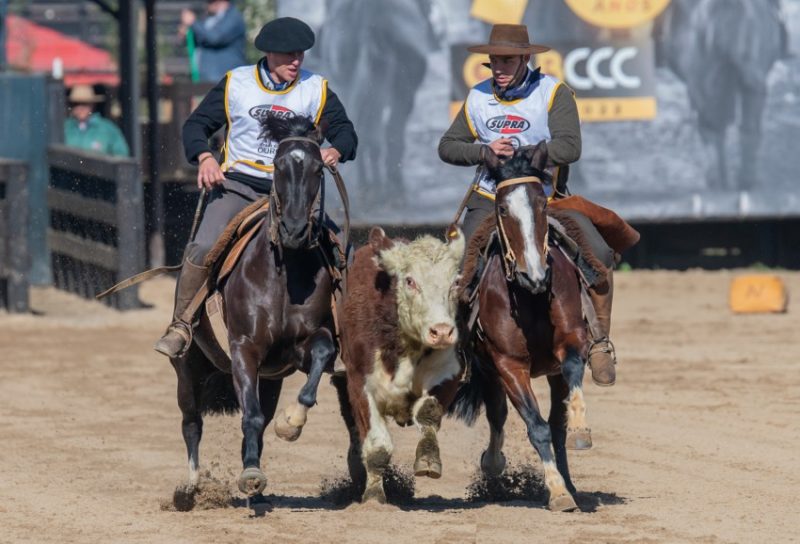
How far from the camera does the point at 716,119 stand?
17.6 m

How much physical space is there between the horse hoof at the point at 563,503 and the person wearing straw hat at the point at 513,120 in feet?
2.96

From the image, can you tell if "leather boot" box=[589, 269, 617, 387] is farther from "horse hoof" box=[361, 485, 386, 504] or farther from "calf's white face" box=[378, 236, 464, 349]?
"horse hoof" box=[361, 485, 386, 504]

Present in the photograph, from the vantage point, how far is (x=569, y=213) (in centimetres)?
853

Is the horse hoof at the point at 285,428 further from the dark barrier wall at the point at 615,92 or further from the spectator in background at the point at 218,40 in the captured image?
the spectator in background at the point at 218,40

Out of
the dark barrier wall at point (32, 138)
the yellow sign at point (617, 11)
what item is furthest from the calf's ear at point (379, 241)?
the dark barrier wall at point (32, 138)

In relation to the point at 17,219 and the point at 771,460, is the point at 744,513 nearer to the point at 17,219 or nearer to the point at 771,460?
the point at 771,460

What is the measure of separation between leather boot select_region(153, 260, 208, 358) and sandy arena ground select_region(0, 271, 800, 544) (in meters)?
0.83

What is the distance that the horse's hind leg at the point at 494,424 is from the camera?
8984 mm

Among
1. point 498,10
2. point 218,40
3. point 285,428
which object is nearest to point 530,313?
point 285,428

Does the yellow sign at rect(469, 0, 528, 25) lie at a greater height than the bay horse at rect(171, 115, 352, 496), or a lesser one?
greater

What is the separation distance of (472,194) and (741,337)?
6.11m

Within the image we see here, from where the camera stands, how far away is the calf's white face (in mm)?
7914

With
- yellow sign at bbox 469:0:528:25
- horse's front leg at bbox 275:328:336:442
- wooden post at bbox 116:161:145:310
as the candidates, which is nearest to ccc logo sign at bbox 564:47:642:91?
yellow sign at bbox 469:0:528:25

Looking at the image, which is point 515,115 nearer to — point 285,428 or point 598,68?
point 285,428
